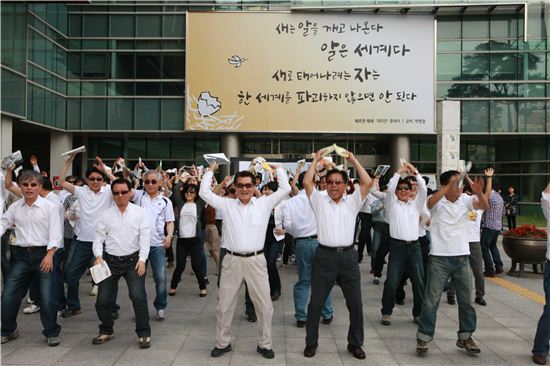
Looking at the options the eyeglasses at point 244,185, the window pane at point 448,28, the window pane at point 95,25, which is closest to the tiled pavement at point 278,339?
the eyeglasses at point 244,185

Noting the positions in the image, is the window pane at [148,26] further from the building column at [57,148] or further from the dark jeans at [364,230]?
the dark jeans at [364,230]

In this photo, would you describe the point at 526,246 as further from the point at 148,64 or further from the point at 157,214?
the point at 148,64

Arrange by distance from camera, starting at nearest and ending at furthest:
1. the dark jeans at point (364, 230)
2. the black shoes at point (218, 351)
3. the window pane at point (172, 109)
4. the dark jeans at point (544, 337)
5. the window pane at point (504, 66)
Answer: the dark jeans at point (544, 337) < the black shoes at point (218, 351) < the dark jeans at point (364, 230) < the window pane at point (504, 66) < the window pane at point (172, 109)

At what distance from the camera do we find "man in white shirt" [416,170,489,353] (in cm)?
491

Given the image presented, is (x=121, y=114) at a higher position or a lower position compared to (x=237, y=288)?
higher

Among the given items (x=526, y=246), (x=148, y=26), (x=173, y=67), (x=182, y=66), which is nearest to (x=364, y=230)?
(x=526, y=246)

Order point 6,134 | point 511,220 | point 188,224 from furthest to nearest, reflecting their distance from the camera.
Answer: point 511,220, point 6,134, point 188,224

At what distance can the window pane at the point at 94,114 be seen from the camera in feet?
77.4

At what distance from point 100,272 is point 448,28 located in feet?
77.2

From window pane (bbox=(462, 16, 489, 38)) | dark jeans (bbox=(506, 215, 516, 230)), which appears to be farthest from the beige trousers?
window pane (bbox=(462, 16, 489, 38))

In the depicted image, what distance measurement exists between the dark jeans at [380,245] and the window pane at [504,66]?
711 inches

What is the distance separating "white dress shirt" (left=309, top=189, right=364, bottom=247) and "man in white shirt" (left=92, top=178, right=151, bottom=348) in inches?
74.8

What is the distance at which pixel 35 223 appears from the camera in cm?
512

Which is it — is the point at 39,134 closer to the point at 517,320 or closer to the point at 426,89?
the point at 426,89
